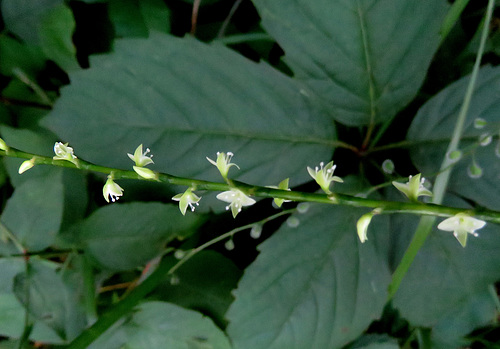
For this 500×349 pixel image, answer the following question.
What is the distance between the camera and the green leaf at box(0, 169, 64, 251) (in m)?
1.06

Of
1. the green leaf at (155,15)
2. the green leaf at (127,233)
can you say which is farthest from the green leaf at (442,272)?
the green leaf at (155,15)

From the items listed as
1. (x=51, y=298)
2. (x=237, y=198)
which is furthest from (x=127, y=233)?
(x=237, y=198)

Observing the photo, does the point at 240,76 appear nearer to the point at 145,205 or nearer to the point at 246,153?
the point at 246,153

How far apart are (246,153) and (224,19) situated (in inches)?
20.4

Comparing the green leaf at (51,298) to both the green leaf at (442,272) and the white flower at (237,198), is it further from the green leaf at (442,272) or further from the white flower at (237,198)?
the green leaf at (442,272)

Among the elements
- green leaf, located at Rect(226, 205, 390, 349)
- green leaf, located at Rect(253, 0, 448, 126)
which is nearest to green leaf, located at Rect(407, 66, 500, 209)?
green leaf, located at Rect(253, 0, 448, 126)

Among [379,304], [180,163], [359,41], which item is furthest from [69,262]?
[359,41]

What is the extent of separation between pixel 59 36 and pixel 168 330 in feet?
2.85

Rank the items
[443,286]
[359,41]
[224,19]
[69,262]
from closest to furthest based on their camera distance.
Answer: [359,41] < [443,286] < [69,262] < [224,19]

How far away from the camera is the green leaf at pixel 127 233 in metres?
1.06

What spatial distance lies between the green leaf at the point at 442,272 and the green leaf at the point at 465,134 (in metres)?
0.11

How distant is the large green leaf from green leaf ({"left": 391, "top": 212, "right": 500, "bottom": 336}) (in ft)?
1.21

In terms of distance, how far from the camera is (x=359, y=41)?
0.92m

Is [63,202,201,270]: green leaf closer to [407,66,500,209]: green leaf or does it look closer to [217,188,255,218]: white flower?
[217,188,255,218]: white flower
